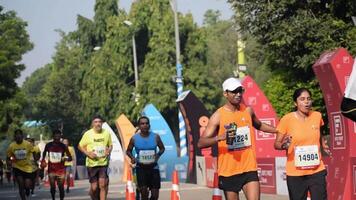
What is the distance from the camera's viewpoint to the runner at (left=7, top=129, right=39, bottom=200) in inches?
785

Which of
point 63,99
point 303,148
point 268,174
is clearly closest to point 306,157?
point 303,148

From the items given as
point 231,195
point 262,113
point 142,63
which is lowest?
point 231,195

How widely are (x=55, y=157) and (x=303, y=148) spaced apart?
404 inches

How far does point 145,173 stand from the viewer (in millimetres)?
15047

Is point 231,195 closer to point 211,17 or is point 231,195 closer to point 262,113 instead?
point 262,113

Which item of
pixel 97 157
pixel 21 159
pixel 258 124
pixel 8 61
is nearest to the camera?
pixel 258 124

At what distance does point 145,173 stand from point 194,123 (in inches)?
614

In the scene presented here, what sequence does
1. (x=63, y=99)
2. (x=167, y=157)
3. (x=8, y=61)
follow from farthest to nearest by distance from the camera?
(x=63, y=99) → (x=8, y=61) → (x=167, y=157)

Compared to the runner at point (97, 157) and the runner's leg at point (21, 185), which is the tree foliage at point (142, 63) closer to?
the runner's leg at point (21, 185)

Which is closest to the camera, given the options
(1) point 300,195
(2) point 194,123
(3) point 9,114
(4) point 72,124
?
(1) point 300,195

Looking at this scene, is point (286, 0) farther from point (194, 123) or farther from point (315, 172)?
point (315, 172)

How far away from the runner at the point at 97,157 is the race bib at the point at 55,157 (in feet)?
10.7

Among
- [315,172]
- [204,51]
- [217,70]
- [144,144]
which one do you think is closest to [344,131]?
[144,144]

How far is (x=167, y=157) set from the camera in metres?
35.7
